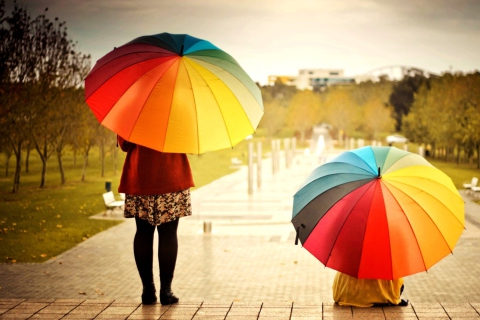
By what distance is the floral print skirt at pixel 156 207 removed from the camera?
210 inches

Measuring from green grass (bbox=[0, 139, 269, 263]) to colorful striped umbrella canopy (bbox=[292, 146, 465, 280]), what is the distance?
7.74 meters

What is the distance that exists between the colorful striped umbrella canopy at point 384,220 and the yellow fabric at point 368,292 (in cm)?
76

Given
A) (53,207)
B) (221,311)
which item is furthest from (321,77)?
(221,311)

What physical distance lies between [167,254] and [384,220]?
5.79ft

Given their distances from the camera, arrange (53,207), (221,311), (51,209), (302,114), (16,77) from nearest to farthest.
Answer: (221,311), (51,209), (53,207), (16,77), (302,114)

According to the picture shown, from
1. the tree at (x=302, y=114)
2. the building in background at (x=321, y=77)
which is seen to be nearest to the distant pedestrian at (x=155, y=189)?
the tree at (x=302, y=114)

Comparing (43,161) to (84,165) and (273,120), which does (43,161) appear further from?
(273,120)

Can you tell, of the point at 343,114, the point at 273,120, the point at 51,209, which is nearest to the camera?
the point at 51,209

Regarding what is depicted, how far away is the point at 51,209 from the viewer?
20297mm

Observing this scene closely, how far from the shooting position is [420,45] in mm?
26859

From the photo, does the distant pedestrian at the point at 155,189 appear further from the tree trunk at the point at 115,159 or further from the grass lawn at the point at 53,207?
the tree trunk at the point at 115,159

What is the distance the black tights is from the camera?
5473 mm

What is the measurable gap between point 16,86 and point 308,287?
15.9 metres

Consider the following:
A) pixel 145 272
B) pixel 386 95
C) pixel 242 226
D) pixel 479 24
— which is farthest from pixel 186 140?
pixel 386 95
